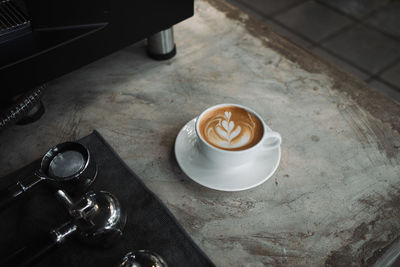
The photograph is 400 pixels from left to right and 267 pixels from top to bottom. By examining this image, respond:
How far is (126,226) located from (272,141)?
0.88 feet

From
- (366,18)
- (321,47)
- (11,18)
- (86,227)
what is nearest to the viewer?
(86,227)

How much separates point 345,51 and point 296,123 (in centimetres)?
125

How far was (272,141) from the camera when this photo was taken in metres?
0.59

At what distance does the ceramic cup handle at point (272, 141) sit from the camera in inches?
22.7

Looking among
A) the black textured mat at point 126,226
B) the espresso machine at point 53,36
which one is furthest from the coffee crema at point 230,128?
the espresso machine at point 53,36

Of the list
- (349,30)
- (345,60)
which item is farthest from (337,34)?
(345,60)

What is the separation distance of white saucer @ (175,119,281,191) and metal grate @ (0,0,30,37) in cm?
34

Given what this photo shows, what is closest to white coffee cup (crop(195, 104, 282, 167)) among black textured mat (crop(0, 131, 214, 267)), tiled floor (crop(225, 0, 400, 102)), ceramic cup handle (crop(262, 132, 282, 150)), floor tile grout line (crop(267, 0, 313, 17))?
ceramic cup handle (crop(262, 132, 282, 150))

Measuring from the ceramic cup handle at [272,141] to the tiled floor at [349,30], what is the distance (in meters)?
1.22

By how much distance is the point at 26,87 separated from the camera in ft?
2.05

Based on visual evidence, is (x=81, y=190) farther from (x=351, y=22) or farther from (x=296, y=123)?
(x=351, y=22)

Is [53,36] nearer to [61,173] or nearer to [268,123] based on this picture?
[61,173]

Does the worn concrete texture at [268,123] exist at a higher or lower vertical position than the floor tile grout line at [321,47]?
higher

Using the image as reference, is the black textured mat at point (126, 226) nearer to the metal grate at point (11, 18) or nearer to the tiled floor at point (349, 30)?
the metal grate at point (11, 18)
